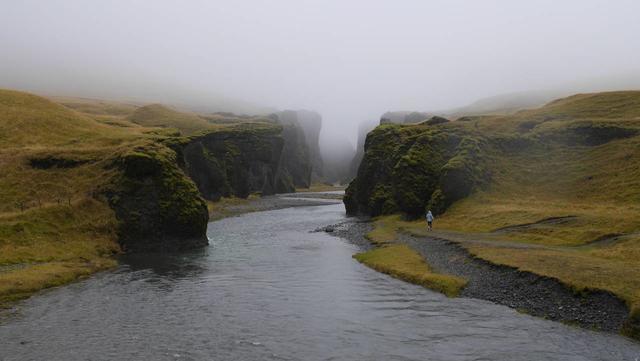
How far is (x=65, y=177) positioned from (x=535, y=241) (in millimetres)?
65394

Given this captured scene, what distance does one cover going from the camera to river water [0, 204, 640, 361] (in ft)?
94.3

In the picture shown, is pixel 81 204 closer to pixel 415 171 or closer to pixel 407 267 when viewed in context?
pixel 407 267

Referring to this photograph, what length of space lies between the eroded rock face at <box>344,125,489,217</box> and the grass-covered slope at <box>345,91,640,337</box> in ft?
0.84

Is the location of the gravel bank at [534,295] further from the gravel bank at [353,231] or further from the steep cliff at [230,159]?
the steep cliff at [230,159]

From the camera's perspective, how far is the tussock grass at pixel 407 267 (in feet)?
145

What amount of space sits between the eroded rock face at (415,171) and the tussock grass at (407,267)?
106 ft

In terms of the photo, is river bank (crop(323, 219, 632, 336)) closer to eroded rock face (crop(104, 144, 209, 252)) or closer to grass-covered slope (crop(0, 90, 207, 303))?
eroded rock face (crop(104, 144, 209, 252))

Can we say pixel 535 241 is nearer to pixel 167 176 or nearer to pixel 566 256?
pixel 566 256

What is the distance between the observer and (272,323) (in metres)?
34.8

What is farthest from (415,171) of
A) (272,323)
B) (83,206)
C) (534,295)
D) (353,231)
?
(272,323)

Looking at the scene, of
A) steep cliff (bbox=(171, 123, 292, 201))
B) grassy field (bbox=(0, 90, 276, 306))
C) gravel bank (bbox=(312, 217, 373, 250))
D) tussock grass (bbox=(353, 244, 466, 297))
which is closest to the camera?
tussock grass (bbox=(353, 244, 466, 297))

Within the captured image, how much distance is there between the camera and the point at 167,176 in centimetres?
7400

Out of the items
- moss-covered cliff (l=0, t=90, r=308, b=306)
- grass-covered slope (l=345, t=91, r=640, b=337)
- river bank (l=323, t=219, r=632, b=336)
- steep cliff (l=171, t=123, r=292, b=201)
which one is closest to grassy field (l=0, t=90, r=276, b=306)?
moss-covered cliff (l=0, t=90, r=308, b=306)

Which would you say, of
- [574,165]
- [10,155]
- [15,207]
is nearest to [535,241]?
[574,165]
